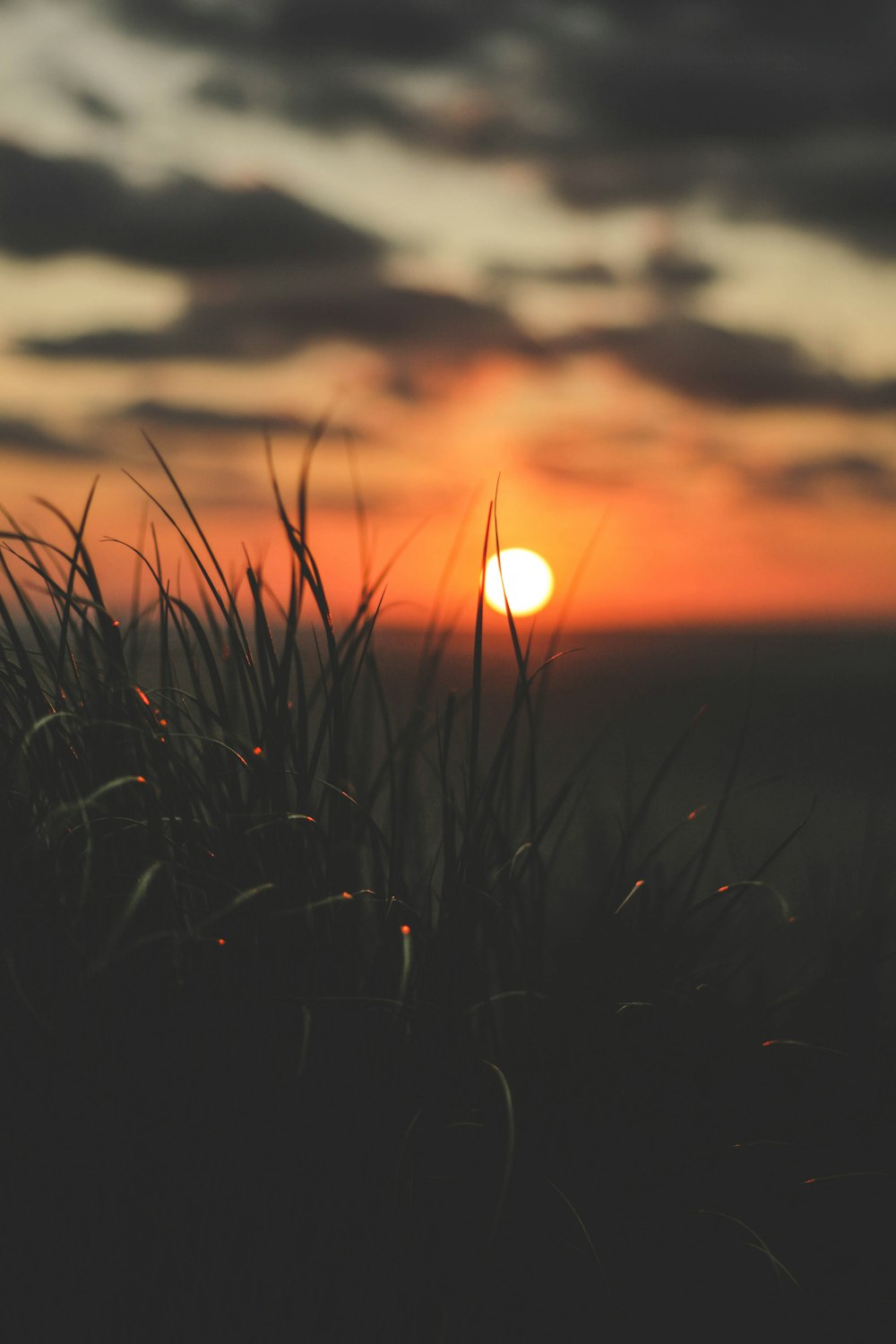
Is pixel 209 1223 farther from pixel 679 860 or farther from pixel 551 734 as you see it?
pixel 551 734

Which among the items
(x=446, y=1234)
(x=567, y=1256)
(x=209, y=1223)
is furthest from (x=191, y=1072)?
(x=567, y=1256)

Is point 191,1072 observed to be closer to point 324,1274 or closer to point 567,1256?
point 324,1274

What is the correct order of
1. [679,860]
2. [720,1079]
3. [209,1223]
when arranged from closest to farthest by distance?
[209,1223], [720,1079], [679,860]

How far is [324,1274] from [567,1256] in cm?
23

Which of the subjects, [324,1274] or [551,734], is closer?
[324,1274]

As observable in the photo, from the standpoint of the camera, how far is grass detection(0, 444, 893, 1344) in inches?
37.5

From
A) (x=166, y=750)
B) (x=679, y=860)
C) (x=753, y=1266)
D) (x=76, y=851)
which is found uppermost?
(x=166, y=750)

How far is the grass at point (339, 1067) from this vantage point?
95 cm

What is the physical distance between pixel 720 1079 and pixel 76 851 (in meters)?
0.75

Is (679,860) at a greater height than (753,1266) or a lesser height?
lesser

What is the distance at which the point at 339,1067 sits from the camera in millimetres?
1011

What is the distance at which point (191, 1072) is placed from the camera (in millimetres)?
995

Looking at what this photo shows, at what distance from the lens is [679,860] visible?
194 inches

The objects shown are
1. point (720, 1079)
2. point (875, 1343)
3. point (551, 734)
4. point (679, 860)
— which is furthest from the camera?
point (551, 734)
